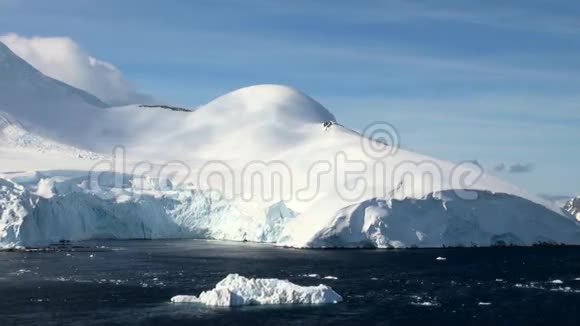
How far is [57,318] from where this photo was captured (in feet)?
117

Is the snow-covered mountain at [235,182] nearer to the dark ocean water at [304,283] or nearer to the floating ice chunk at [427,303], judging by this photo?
the dark ocean water at [304,283]

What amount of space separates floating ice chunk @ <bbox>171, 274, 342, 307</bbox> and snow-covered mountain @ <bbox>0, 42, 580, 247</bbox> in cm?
2806

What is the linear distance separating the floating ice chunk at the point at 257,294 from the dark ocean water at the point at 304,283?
2.83 feet

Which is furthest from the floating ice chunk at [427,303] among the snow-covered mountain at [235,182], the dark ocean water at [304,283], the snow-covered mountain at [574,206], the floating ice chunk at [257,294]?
the snow-covered mountain at [574,206]

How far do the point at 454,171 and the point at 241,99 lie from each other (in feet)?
127

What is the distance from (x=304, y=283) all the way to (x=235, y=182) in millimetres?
39340

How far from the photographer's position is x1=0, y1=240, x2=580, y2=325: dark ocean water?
36250 mm

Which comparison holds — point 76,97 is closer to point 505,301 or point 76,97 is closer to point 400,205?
point 400,205

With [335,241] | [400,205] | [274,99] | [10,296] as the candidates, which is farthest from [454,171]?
[10,296]

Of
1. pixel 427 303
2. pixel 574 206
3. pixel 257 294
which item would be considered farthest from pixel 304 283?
pixel 574 206

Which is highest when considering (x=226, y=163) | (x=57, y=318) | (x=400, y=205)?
(x=226, y=163)

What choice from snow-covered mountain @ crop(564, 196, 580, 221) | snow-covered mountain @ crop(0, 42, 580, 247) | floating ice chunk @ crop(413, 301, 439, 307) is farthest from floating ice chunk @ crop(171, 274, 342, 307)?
snow-covered mountain @ crop(564, 196, 580, 221)

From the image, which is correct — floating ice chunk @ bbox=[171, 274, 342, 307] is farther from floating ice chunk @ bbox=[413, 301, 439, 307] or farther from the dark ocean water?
floating ice chunk @ bbox=[413, 301, 439, 307]

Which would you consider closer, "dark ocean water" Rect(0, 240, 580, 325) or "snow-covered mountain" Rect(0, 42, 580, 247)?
"dark ocean water" Rect(0, 240, 580, 325)
